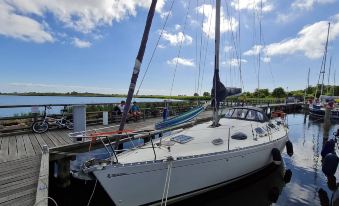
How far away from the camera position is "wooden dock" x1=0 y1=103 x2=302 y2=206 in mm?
5117

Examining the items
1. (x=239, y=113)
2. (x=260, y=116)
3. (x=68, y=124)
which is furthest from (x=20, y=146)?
(x=260, y=116)

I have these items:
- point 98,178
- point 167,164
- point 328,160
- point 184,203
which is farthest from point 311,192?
point 98,178

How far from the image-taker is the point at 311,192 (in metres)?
8.98

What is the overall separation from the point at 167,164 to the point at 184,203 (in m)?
1.85

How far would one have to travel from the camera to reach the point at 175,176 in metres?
6.32

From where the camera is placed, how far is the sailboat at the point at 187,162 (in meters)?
5.70

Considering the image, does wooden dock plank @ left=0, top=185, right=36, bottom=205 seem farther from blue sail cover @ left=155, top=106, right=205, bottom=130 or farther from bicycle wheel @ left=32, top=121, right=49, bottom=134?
blue sail cover @ left=155, top=106, right=205, bottom=130

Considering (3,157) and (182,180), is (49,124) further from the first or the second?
(182,180)

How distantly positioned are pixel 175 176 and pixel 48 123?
26.0ft

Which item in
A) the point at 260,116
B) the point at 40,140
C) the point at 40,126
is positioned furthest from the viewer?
the point at 260,116

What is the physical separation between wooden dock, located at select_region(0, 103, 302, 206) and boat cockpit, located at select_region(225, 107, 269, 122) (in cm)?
671

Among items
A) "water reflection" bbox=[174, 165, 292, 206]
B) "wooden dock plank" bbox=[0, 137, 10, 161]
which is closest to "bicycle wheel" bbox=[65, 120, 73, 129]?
"wooden dock plank" bbox=[0, 137, 10, 161]

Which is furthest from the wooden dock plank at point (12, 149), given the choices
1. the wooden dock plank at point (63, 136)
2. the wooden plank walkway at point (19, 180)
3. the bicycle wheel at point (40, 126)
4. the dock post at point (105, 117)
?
the dock post at point (105, 117)

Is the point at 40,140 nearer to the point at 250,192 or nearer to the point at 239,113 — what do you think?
the point at 250,192
